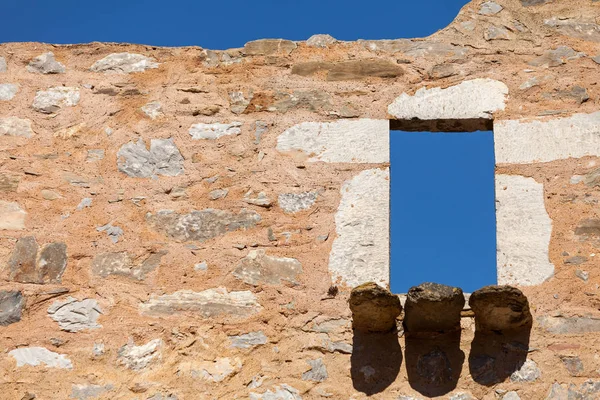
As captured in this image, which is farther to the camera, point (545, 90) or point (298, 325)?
point (545, 90)

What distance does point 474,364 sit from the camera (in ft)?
13.5

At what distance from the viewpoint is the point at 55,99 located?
516 centimetres

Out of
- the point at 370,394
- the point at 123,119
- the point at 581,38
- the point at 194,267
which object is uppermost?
the point at 581,38

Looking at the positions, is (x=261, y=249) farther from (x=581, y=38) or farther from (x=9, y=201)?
(x=581, y=38)

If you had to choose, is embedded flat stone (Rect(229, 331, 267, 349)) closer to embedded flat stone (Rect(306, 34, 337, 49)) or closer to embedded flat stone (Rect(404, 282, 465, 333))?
embedded flat stone (Rect(404, 282, 465, 333))

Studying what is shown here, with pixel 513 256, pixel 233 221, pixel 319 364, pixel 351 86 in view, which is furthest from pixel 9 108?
pixel 513 256

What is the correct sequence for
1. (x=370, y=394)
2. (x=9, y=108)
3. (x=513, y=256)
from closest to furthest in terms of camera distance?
(x=370, y=394) → (x=513, y=256) → (x=9, y=108)

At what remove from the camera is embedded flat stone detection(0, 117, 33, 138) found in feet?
16.6

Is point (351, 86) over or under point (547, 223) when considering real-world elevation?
over

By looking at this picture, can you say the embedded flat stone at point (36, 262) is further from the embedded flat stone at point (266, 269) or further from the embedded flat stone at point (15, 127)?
the embedded flat stone at point (266, 269)

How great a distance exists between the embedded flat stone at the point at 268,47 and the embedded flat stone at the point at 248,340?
1.55 meters

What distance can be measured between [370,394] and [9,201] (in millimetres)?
1860

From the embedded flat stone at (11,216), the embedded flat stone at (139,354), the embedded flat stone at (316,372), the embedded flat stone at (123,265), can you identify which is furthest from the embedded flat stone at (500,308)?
the embedded flat stone at (11,216)

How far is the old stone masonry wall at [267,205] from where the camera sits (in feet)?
13.8
